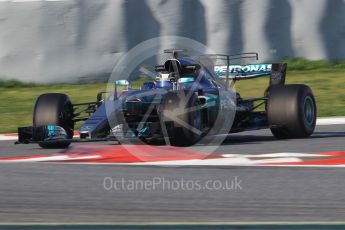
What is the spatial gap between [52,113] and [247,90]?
267 inches

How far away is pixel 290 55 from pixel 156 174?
8.77m

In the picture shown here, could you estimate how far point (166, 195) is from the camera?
678 cm

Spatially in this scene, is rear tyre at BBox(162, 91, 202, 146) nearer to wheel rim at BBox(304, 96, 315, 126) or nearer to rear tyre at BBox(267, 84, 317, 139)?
rear tyre at BBox(267, 84, 317, 139)

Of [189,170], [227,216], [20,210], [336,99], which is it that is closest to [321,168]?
[189,170]

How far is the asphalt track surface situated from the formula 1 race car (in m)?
1.19

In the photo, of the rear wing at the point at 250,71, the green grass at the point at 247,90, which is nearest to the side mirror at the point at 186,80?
the rear wing at the point at 250,71

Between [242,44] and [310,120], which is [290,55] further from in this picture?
[310,120]

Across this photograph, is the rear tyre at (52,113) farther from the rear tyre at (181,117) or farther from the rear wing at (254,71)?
the rear wing at (254,71)

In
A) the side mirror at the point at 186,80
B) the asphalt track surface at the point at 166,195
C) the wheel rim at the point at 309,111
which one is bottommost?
the asphalt track surface at the point at 166,195

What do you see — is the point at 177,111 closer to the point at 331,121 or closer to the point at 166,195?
the point at 166,195

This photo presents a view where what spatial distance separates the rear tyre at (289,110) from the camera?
10359 mm

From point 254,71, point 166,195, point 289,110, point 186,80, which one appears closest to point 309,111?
point 289,110

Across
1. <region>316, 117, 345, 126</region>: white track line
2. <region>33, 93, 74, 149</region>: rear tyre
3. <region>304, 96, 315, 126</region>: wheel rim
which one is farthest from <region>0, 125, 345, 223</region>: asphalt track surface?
<region>316, 117, 345, 126</region>: white track line

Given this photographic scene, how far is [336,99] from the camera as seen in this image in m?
15.1
